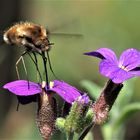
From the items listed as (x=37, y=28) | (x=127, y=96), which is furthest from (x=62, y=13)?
(x=37, y=28)

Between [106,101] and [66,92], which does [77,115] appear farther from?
[106,101]

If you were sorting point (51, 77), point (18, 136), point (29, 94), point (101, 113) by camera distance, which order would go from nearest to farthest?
1. point (29, 94)
2. point (101, 113)
3. point (18, 136)
4. point (51, 77)

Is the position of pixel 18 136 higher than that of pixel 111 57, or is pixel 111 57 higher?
pixel 111 57

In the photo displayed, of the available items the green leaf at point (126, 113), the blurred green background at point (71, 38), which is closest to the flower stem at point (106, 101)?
the green leaf at point (126, 113)

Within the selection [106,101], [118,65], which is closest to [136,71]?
[118,65]

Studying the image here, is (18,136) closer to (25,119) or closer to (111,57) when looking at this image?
(25,119)

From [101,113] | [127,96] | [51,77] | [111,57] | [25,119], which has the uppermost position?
[111,57]
